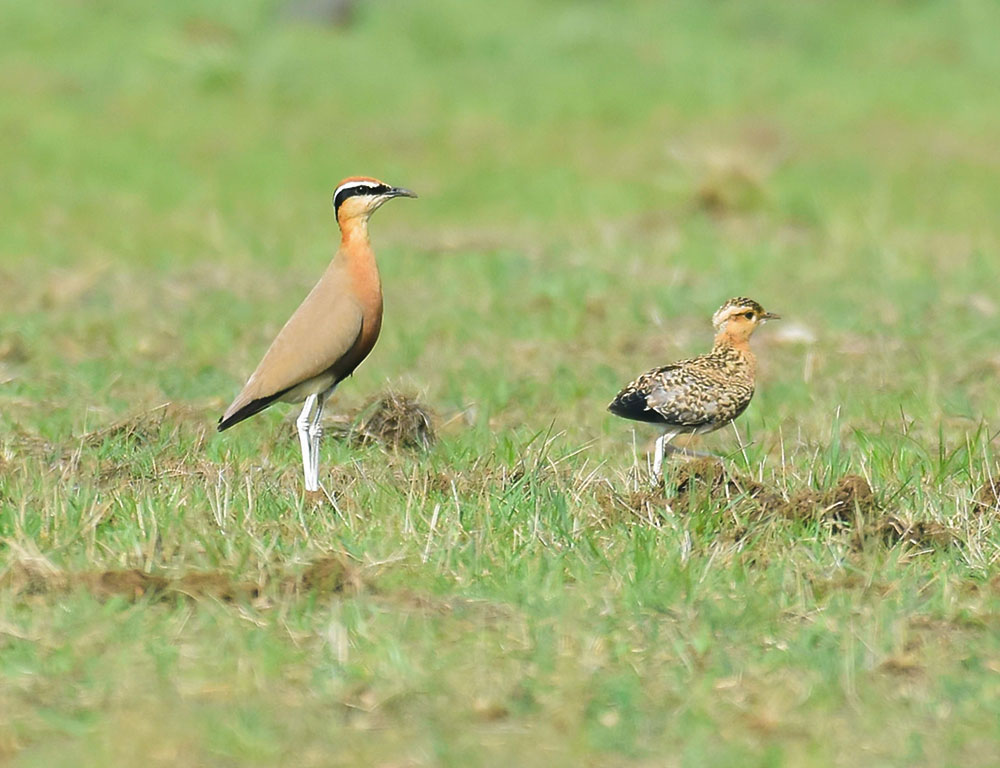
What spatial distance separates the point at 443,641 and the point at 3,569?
1273 mm

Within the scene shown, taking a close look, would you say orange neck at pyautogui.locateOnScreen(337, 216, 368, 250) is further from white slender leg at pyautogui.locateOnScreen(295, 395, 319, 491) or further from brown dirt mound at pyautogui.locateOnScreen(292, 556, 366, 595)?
brown dirt mound at pyautogui.locateOnScreen(292, 556, 366, 595)

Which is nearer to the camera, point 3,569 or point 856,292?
point 3,569

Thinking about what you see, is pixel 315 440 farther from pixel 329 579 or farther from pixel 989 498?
pixel 989 498

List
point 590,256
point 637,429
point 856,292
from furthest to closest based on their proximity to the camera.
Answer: point 590,256, point 856,292, point 637,429

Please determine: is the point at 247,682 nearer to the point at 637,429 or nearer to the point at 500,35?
the point at 637,429

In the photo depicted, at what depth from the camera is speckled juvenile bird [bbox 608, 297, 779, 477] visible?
21.1ft

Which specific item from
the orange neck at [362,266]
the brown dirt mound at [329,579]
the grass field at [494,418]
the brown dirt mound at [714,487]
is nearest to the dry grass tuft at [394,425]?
the grass field at [494,418]

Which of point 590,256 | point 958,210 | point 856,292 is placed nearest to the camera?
point 856,292

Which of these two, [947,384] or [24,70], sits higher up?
[24,70]

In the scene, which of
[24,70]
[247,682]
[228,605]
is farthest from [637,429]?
[24,70]

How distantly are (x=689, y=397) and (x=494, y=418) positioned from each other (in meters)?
1.67

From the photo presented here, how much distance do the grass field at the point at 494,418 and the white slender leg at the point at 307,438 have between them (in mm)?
75

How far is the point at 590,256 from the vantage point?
12047 mm

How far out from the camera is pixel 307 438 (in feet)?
20.6
